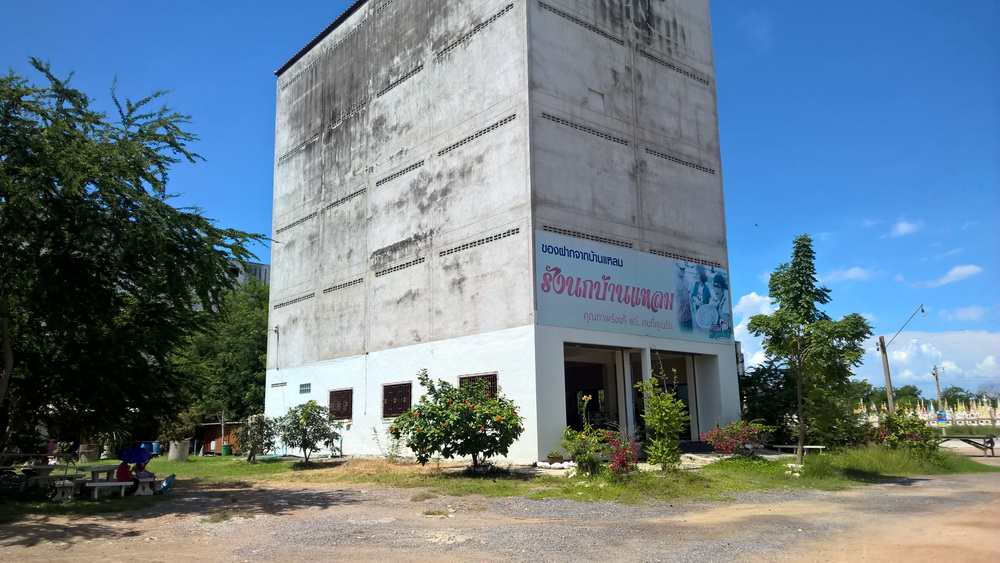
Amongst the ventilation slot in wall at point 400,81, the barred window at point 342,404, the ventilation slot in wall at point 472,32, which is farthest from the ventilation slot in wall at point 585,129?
the barred window at point 342,404

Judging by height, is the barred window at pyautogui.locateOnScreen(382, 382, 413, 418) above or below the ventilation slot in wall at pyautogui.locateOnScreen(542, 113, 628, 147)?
below

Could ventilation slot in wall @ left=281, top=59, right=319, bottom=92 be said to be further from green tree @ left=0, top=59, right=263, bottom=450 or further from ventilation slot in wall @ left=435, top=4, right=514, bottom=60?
green tree @ left=0, top=59, right=263, bottom=450

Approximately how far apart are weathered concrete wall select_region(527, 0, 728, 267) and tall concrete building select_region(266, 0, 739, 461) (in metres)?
0.08

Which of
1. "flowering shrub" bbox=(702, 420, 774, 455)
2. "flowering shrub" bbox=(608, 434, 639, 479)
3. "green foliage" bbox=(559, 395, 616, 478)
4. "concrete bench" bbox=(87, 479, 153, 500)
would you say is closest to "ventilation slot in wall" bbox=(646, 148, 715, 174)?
"flowering shrub" bbox=(702, 420, 774, 455)

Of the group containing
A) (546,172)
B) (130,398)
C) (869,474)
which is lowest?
(869,474)

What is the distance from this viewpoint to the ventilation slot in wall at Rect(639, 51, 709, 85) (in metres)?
26.5

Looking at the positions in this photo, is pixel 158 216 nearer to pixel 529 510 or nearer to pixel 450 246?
pixel 529 510

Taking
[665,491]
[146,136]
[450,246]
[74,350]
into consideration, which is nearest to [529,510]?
[665,491]

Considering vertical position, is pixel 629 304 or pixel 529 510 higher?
pixel 629 304

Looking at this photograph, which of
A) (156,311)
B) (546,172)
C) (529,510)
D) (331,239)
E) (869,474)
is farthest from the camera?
(331,239)

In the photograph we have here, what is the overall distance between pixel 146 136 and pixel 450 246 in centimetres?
1105

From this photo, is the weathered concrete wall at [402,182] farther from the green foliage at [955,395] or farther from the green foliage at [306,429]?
the green foliage at [955,395]

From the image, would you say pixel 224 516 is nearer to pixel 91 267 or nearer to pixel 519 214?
pixel 91 267

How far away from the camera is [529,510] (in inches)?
492
